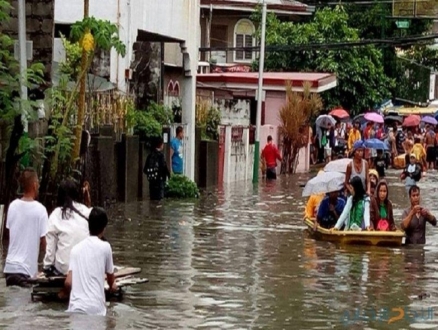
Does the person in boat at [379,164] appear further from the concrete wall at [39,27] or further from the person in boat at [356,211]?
the person in boat at [356,211]

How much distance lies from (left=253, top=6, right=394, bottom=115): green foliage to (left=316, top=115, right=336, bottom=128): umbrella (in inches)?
189

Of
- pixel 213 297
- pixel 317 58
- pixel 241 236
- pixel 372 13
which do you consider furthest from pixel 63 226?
pixel 372 13

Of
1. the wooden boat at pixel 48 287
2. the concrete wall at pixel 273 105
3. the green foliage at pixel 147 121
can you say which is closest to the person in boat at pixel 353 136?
the concrete wall at pixel 273 105

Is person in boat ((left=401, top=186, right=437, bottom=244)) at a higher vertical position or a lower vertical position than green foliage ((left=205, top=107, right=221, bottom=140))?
lower

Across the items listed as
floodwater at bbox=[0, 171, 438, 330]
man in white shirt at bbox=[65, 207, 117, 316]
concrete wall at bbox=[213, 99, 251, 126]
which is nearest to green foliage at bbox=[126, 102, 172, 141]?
floodwater at bbox=[0, 171, 438, 330]

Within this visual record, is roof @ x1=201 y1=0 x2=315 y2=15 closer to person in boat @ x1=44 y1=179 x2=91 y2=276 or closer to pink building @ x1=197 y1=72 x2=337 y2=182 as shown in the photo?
pink building @ x1=197 y1=72 x2=337 y2=182

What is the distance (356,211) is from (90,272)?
10130mm

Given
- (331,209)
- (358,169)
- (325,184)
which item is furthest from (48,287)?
(358,169)

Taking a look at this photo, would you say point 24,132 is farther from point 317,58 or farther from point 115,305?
point 317,58

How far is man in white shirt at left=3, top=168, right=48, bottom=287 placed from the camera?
14094 millimetres

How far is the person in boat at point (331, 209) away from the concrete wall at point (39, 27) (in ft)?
18.7

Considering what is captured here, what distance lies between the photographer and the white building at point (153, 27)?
96.5ft

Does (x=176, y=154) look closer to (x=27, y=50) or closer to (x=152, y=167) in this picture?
(x=152, y=167)

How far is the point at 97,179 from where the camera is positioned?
26.5 metres
